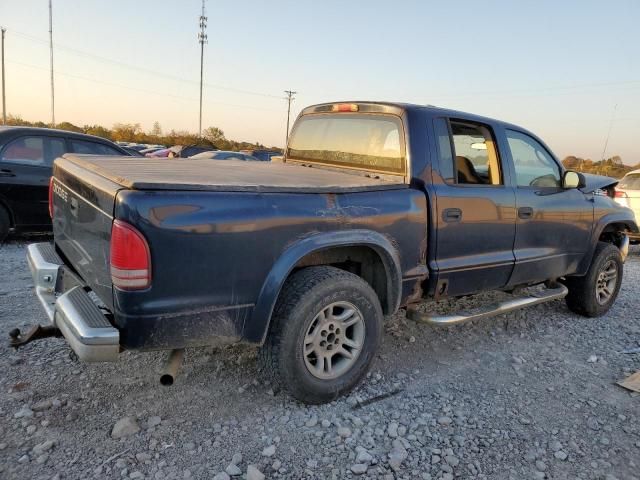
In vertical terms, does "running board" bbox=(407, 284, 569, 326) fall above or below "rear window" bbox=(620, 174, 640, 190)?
below

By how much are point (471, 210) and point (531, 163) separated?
1.16 m

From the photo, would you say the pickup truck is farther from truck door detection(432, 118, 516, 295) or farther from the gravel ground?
the gravel ground

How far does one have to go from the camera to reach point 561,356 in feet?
13.5

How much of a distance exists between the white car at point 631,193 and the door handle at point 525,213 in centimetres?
581

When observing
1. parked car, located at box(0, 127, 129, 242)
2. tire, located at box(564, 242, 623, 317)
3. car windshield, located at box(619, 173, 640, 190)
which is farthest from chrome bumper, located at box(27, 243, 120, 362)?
car windshield, located at box(619, 173, 640, 190)

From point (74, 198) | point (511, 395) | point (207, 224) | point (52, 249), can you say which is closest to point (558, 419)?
point (511, 395)

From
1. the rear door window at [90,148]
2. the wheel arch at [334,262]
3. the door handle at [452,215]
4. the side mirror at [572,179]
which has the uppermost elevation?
the side mirror at [572,179]

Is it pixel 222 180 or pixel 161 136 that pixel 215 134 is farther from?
pixel 222 180

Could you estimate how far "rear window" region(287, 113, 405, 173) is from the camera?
11.8ft

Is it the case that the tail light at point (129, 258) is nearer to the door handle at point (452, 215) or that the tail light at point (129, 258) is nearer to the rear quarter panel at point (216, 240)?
the rear quarter panel at point (216, 240)

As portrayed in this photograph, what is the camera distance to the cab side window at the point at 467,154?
11.9 ft

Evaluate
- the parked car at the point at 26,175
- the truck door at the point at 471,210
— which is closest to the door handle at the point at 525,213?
the truck door at the point at 471,210

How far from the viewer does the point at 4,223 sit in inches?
253

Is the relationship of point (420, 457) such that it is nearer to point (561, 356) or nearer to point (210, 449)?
point (210, 449)
